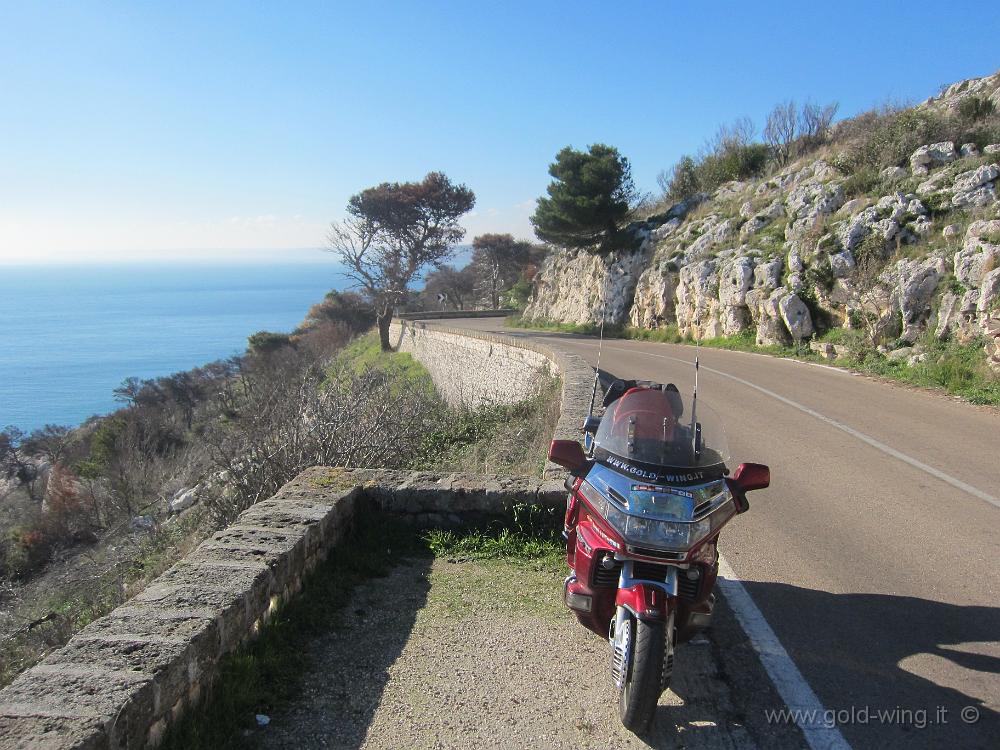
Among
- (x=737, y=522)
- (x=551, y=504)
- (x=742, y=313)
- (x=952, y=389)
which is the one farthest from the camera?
(x=742, y=313)

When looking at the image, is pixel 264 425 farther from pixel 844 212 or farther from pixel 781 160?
pixel 781 160

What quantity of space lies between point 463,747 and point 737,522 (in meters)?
3.44

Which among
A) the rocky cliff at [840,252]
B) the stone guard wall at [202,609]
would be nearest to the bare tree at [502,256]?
the rocky cliff at [840,252]

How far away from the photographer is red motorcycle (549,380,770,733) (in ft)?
8.89

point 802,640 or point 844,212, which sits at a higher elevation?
point 844,212

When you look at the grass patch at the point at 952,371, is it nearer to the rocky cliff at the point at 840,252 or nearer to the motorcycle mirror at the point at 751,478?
the rocky cliff at the point at 840,252

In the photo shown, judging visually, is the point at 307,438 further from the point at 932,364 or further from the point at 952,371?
the point at 932,364

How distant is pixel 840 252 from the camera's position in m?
16.3

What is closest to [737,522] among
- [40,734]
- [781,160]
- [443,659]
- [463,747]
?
[443,659]

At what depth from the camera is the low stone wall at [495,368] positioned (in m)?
8.62

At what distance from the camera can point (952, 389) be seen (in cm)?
1063

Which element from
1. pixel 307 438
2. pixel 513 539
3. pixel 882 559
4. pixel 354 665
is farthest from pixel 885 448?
pixel 307 438

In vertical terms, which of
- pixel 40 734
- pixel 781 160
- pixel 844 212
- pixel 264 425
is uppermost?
pixel 781 160

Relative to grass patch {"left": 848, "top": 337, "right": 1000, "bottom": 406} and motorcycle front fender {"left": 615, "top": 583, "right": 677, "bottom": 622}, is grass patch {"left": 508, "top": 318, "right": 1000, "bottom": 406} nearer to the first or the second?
grass patch {"left": 848, "top": 337, "right": 1000, "bottom": 406}
